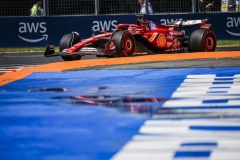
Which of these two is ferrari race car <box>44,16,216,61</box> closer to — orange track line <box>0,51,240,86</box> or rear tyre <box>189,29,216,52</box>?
rear tyre <box>189,29,216,52</box>

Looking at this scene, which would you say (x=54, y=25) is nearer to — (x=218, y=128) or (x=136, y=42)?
(x=136, y=42)

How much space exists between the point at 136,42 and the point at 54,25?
8.04 m

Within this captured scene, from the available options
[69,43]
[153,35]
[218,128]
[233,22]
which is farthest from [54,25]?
[218,128]

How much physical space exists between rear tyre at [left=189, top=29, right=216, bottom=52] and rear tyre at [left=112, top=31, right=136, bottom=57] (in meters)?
1.72

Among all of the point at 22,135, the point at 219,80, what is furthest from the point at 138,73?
the point at 22,135

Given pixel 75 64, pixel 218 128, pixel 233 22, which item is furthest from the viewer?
pixel 233 22

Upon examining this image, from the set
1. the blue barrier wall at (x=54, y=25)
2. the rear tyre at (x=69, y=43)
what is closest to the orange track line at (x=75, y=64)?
the rear tyre at (x=69, y=43)

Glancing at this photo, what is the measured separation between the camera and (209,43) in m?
17.2

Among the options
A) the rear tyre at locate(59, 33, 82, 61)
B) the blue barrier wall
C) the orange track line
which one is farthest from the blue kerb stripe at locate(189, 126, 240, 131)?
the blue barrier wall

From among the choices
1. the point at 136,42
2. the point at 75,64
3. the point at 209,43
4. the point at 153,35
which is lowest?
the point at 75,64

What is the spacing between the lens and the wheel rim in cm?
1708

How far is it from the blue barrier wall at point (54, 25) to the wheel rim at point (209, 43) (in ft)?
22.4

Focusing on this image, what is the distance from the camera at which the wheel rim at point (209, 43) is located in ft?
56.0

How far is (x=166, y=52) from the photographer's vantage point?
16953 millimetres
